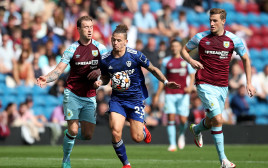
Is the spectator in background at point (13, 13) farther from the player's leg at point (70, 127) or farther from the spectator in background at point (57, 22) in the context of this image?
the player's leg at point (70, 127)

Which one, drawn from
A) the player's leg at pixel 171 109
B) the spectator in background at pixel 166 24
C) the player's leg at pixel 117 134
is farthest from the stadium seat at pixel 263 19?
the player's leg at pixel 117 134

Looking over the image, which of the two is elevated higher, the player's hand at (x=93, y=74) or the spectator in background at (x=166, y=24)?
the spectator in background at (x=166, y=24)

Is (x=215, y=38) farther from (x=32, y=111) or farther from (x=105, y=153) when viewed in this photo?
(x=32, y=111)

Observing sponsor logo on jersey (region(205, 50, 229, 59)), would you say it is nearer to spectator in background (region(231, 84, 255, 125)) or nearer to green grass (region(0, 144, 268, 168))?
green grass (region(0, 144, 268, 168))

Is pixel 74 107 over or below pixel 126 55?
below

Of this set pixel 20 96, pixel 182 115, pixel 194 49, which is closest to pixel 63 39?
pixel 20 96

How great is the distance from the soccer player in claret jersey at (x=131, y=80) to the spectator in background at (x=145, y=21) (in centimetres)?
1183

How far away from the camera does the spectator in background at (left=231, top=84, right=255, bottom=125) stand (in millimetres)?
18891

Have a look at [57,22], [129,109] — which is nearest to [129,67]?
[129,109]

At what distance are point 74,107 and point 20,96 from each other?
8572 millimetres

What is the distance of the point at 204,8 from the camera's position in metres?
23.7

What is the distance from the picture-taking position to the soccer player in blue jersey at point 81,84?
31.9 feet

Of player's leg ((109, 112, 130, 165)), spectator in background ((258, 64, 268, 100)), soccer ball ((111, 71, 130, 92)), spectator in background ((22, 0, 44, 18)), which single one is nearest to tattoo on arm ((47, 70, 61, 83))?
soccer ball ((111, 71, 130, 92))

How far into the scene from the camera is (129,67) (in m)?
9.32
